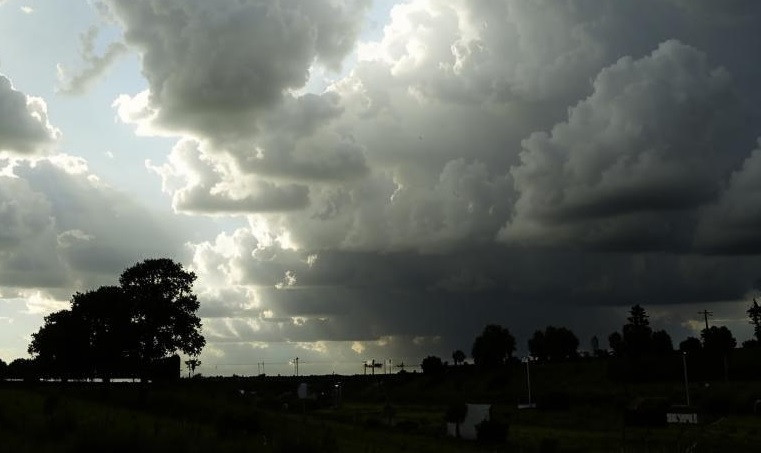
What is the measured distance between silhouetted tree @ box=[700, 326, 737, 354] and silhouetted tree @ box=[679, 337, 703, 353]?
235 cm

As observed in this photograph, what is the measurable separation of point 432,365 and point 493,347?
16559 millimetres

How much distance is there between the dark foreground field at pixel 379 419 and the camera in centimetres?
2356

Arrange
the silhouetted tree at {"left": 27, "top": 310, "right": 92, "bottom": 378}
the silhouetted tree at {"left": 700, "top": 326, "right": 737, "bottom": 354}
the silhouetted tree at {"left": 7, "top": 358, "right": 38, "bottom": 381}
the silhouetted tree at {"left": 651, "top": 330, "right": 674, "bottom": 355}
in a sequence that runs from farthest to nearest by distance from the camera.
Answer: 1. the silhouetted tree at {"left": 651, "top": 330, "right": 674, "bottom": 355}
2. the silhouetted tree at {"left": 7, "top": 358, "right": 38, "bottom": 381}
3. the silhouetted tree at {"left": 700, "top": 326, "right": 737, "bottom": 354}
4. the silhouetted tree at {"left": 27, "top": 310, "right": 92, "bottom": 378}

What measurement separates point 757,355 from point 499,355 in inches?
2488

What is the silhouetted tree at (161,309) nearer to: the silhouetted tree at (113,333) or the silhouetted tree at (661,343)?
the silhouetted tree at (113,333)

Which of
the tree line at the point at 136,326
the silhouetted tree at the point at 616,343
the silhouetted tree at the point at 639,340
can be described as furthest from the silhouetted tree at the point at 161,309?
the silhouetted tree at the point at 616,343

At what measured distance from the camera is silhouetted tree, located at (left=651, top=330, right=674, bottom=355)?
537 ft

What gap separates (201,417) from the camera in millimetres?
48750

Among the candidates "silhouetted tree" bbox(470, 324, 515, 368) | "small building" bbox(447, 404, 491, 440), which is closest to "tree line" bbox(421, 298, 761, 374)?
"silhouetted tree" bbox(470, 324, 515, 368)

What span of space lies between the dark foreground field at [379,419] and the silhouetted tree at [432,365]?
6927 mm

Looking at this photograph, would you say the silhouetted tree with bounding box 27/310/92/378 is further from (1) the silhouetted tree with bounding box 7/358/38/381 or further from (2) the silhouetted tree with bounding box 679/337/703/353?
(2) the silhouetted tree with bounding box 679/337/703/353

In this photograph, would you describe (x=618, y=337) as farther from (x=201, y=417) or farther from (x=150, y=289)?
(x=201, y=417)

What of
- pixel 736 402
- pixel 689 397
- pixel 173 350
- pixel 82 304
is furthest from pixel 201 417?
pixel 689 397

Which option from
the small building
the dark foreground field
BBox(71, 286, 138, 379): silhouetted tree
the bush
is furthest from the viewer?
BBox(71, 286, 138, 379): silhouetted tree
